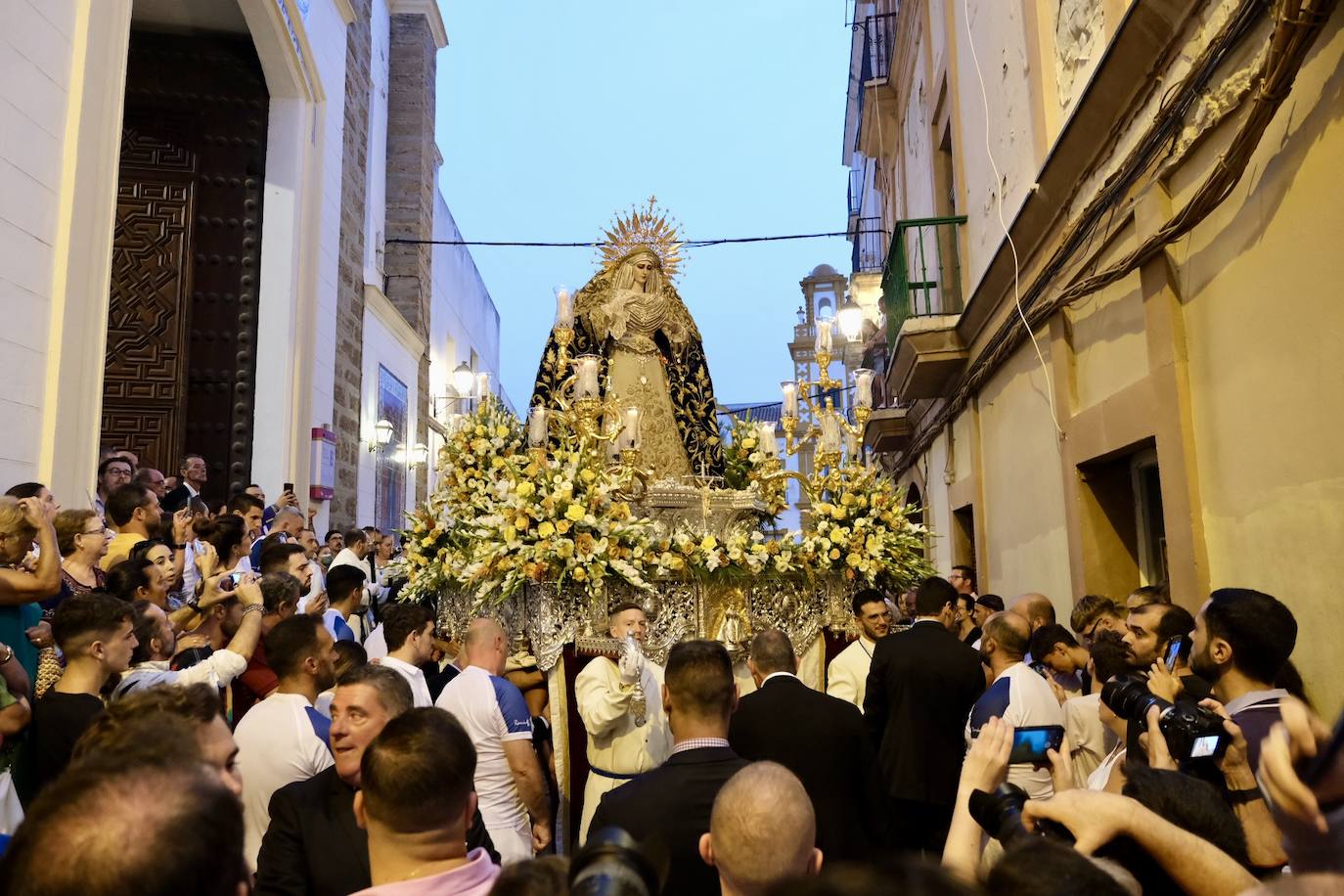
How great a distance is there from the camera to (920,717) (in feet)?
15.0

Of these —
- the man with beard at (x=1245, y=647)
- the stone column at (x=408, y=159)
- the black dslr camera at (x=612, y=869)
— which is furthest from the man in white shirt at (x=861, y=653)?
the stone column at (x=408, y=159)

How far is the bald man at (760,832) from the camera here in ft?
6.50

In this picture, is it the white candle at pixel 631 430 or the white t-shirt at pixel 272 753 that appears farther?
the white candle at pixel 631 430

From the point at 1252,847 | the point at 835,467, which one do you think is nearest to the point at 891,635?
the point at 835,467

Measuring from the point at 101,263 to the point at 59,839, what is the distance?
7.03m

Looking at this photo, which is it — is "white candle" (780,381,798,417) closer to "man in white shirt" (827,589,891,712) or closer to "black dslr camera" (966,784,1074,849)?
"man in white shirt" (827,589,891,712)

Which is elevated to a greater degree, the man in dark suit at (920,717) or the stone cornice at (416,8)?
the stone cornice at (416,8)

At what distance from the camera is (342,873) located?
7.89ft

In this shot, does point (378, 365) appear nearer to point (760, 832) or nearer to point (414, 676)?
point (414, 676)

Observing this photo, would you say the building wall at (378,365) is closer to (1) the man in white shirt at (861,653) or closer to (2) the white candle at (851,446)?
(2) the white candle at (851,446)

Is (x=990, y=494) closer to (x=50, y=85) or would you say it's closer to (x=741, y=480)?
(x=741, y=480)

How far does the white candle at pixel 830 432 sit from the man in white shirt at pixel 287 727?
3.98 m

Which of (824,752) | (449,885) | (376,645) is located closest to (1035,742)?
(449,885)

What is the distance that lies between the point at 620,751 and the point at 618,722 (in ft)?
0.42
